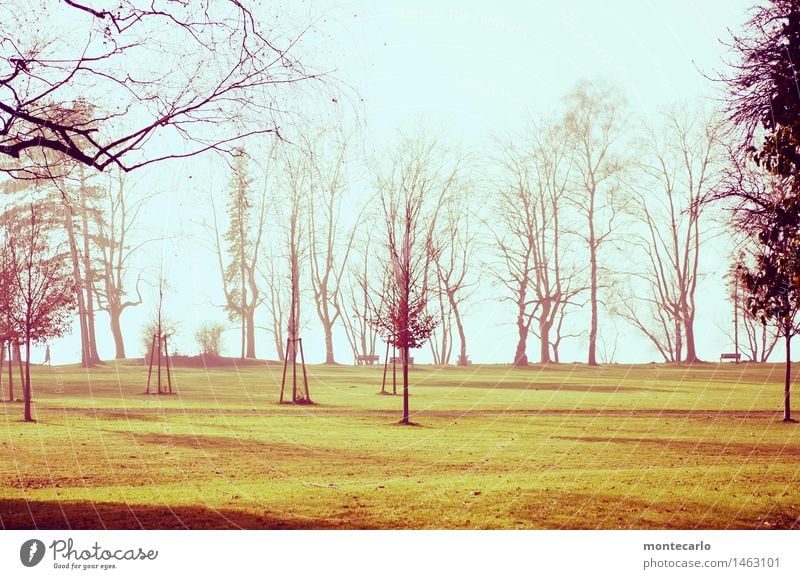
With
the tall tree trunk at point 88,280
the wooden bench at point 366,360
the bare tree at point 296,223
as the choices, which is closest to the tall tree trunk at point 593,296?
the bare tree at point 296,223

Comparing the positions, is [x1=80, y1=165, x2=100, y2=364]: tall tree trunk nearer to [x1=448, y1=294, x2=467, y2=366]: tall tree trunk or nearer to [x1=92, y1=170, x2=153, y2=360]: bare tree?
[x1=92, y1=170, x2=153, y2=360]: bare tree

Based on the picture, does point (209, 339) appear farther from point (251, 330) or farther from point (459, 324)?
point (459, 324)

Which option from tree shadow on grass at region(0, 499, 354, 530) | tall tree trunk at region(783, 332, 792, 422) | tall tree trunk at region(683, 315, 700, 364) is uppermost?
tall tree trunk at region(683, 315, 700, 364)

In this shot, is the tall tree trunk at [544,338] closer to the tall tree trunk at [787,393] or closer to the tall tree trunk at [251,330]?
the tall tree trunk at [787,393]

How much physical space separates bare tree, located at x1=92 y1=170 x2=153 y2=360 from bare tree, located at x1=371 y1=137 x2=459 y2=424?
127 inches

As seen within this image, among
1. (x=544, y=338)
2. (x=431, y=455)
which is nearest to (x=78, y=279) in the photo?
(x=431, y=455)

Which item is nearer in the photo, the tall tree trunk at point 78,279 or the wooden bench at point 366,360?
the tall tree trunk at point 78,279

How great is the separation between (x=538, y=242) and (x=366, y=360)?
997 centimetres

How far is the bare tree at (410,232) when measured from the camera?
11189 mm

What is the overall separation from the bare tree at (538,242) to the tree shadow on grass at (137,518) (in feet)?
18.0

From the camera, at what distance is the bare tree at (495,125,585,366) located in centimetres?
1110

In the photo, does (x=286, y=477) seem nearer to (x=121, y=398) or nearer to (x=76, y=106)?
(x=76, y=106)

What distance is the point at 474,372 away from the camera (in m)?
17.3

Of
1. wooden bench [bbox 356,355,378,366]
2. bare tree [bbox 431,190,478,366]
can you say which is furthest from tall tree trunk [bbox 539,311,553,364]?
wooden bench [bbox 356,355,378,366]
